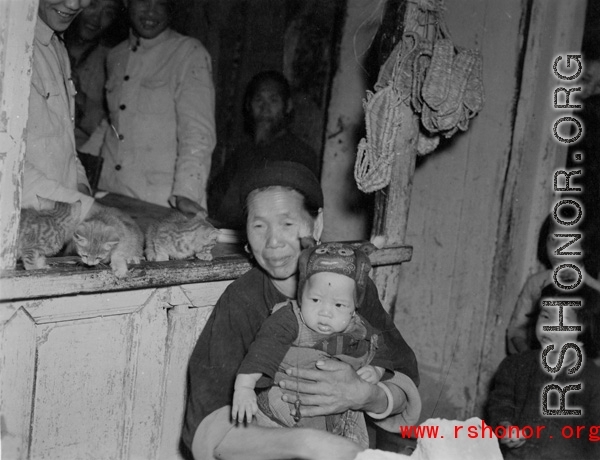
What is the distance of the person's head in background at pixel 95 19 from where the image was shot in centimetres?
579

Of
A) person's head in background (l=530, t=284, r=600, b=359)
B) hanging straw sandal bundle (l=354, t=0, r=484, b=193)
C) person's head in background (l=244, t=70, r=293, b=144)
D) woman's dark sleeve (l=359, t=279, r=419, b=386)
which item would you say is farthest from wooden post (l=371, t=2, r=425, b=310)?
person's head in background (l=244, t=70, r=293, b=144)

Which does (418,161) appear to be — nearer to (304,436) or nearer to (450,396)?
(450,396)

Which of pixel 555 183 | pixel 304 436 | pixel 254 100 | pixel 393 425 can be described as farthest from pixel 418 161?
pixel 304 436

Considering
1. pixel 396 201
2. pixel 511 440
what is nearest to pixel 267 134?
pixel 396 201

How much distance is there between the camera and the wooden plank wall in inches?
176

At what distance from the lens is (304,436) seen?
2.33 m

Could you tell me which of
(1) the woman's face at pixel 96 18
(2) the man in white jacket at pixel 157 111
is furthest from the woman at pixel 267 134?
(1) the woman's face at pixel 96 18

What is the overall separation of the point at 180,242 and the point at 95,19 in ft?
12.6

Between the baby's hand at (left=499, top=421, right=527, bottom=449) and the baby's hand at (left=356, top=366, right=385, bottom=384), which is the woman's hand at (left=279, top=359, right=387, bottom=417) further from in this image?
the baby's hand at (left=499, top=421, right=527, bottom=449)

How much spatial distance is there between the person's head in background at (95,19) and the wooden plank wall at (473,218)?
3153 mm

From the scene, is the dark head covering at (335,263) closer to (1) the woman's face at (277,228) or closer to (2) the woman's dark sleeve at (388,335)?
(1) the woman's face at (277,228)

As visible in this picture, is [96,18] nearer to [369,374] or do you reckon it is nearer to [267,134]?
[267,134]

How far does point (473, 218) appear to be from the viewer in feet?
15.3

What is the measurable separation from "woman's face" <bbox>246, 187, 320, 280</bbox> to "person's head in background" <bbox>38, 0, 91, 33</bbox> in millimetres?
1377
